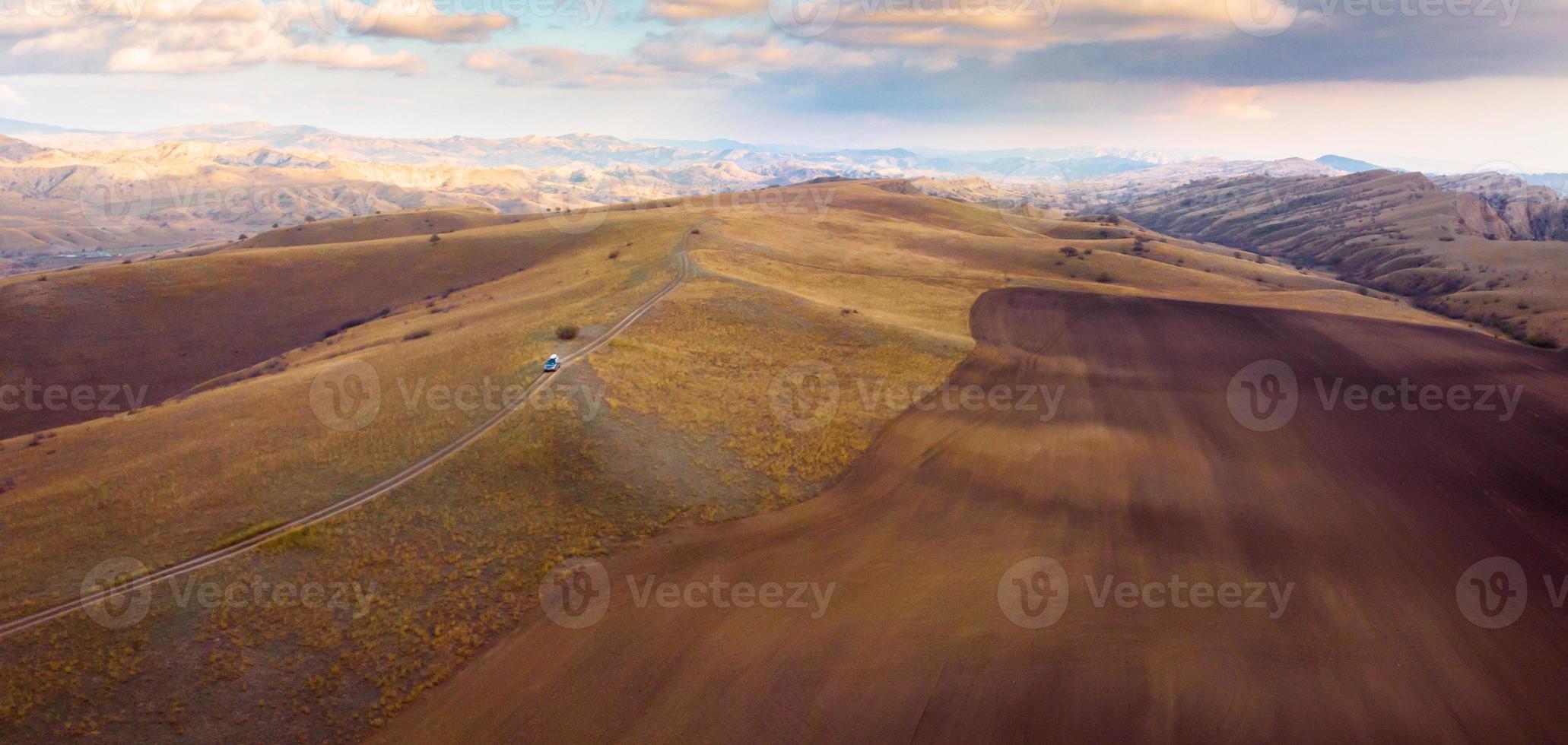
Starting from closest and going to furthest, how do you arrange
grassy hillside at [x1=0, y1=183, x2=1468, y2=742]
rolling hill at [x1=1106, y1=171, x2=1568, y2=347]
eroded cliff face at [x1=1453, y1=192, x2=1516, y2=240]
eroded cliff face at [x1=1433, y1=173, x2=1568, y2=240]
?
grassy hillside at [x1=0, y1=183, x2=1468, y2=742]
rolling hill at [x1=1106, y1=171, x2=1568, y2=347]
eroded cliff face at [x1=1453, y1=192, x2=1516, y2=240]
eroded cliff face at [x1=1433, y1=173, x2=1568, y2=240]

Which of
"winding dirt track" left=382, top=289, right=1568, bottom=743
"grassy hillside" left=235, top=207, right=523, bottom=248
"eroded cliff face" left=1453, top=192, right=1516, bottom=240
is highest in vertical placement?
"eroded cliff face" left=1453, top=192, right=1516, bottom=240

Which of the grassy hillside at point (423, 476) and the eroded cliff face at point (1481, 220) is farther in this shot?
the eroded cliff face at point (1481, 220)

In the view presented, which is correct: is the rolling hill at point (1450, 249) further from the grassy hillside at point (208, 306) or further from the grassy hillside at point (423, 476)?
the grassy hillside at point (208, 306)

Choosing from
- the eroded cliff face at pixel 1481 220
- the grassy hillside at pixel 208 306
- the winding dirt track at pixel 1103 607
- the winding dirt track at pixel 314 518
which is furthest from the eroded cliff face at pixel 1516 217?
the grassy hillside at pixel 208 306

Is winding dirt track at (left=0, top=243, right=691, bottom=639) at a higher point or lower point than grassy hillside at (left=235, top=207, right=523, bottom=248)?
lower

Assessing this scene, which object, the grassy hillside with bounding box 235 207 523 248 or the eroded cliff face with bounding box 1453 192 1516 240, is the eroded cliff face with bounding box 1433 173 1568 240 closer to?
the eroded cliff face with bounding box 1453 192 1516 240

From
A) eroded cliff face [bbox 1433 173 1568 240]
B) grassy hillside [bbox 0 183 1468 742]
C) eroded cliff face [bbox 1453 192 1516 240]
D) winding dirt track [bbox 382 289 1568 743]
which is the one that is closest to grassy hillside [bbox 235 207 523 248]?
grassy hillside [bbox 0 183 1468 742]
